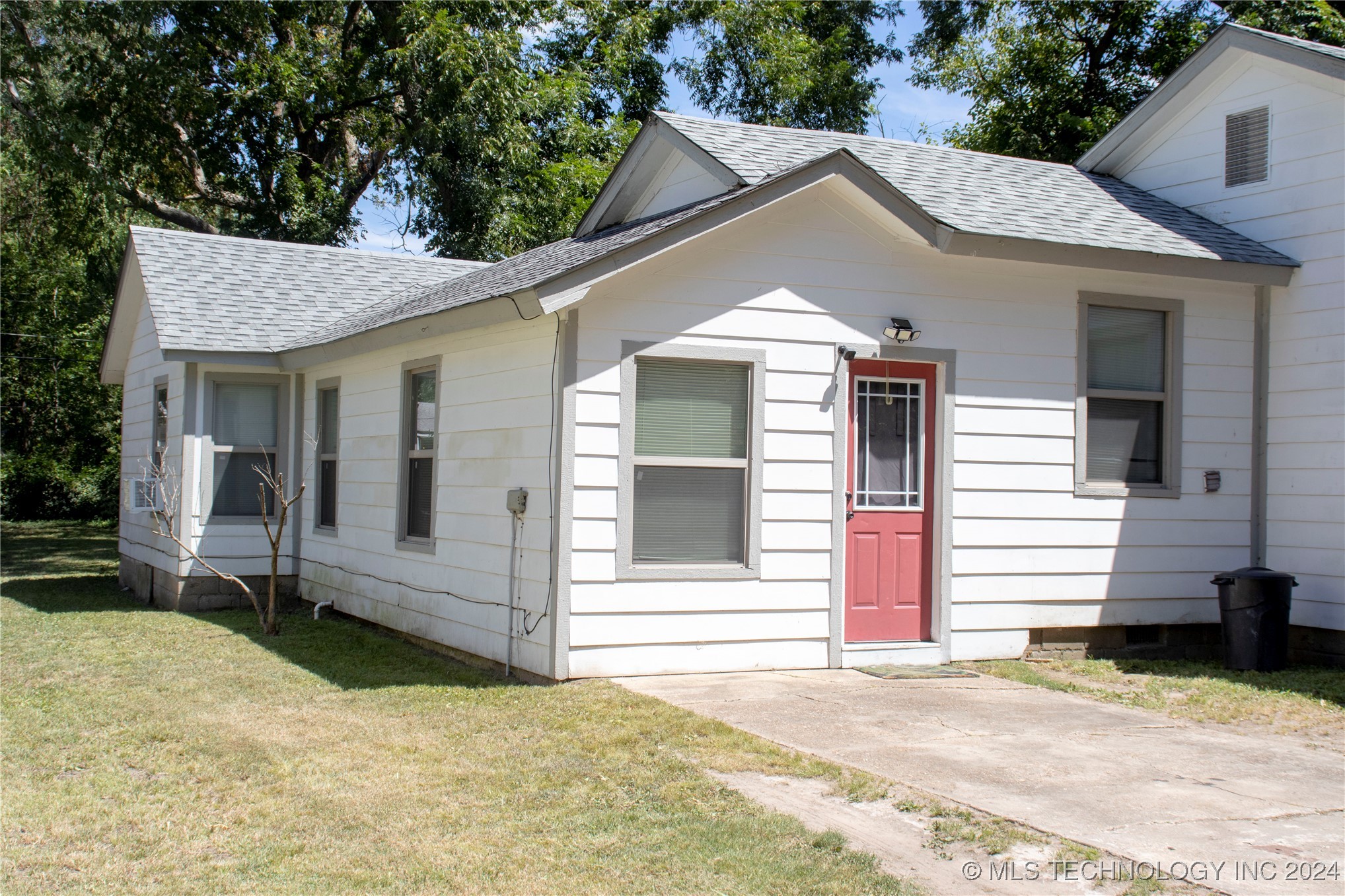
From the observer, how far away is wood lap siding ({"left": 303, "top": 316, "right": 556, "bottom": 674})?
796 cm

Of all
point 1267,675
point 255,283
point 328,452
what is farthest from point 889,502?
point 255,283

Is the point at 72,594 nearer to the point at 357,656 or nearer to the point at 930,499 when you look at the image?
the point at 357,656

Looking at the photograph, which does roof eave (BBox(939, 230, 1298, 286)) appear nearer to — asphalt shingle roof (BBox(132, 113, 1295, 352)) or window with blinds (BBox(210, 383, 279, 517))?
asphalt shingle roof (BBox(132, 113, 1295, 352))

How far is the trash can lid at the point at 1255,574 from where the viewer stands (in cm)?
877

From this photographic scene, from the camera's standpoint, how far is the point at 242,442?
1300 centimetres

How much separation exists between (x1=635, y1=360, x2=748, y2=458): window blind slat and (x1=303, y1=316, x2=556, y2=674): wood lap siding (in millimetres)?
669

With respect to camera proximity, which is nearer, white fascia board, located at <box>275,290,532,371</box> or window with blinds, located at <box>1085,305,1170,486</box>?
white fascia board, located at <box>275,290,532,371</box>

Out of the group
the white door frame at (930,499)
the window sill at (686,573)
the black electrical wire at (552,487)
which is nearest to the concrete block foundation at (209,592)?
the black electrical wire at (552,487)

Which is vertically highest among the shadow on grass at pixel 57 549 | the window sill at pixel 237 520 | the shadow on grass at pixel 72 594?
the window sill at pixel 237 520

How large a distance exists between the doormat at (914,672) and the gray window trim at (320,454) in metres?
6.25

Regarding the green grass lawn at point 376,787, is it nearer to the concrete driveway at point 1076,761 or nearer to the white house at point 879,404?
the concrete driveway at point 1076,761

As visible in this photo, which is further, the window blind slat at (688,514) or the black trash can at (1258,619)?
the black trash can at (1258,619)

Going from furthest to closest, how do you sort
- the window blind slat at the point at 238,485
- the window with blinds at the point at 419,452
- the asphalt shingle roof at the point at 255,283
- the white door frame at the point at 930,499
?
the window blind slat at the point at 238,485 → the asphalt shingle roof at the point at 255,283 → the window with blinds at the point at 419,452 → the white door frame at the point at 930,499

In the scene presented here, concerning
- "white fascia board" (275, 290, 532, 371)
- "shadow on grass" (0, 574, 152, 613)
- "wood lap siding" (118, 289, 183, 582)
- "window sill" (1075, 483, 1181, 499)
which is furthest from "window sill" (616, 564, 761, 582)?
"shadow on grass" (0, 574, 152, 613)
